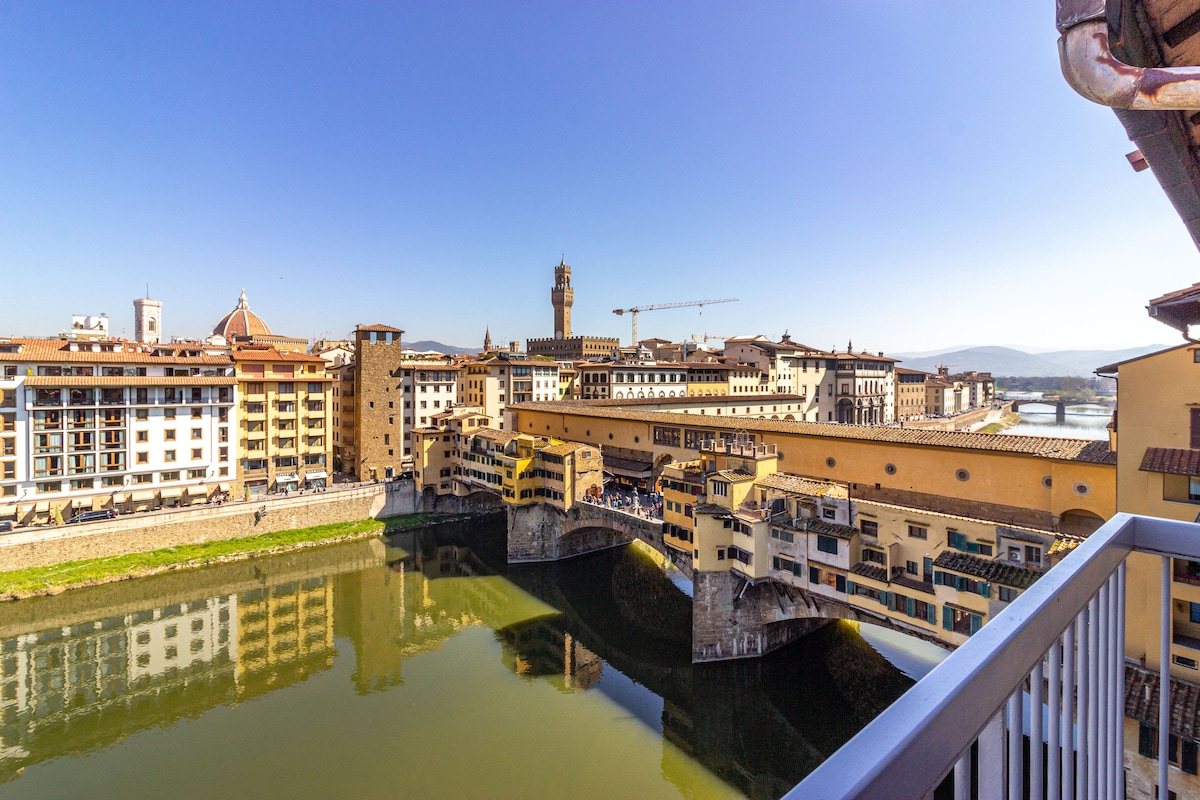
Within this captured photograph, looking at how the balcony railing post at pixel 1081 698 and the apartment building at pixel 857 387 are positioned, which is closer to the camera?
the balcony railing post at pixel 1081 698

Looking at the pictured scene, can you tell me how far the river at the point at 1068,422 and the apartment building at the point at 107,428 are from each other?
2805 inches

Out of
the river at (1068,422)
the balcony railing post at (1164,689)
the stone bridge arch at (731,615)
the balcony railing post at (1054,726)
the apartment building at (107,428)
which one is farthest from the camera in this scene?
the river at (1068,422)

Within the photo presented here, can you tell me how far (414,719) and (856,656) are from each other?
1236 cm

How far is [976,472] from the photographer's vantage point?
1561 cm

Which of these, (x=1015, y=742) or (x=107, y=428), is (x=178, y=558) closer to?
(x=107, y=428)

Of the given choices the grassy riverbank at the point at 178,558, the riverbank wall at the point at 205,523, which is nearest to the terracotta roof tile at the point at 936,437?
the riverbank wall at the point at 205,523

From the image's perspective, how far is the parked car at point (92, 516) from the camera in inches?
980

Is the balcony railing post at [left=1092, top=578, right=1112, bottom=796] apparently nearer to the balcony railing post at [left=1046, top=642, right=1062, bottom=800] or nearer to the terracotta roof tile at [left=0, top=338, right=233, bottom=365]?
the balcony railing post at [left=1046, top=642, right=1062, bottom=800]

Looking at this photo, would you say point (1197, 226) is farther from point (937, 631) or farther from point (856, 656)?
point (856, 656)

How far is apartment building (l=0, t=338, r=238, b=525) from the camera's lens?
80.4 ft

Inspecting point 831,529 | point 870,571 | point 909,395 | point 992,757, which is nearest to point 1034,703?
point 992,757

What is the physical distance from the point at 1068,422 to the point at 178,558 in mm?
106613

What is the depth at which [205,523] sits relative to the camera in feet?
86.3

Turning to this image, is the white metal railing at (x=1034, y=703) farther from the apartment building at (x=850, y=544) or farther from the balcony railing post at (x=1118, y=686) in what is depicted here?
the apartment building at (x=850, y=544)
